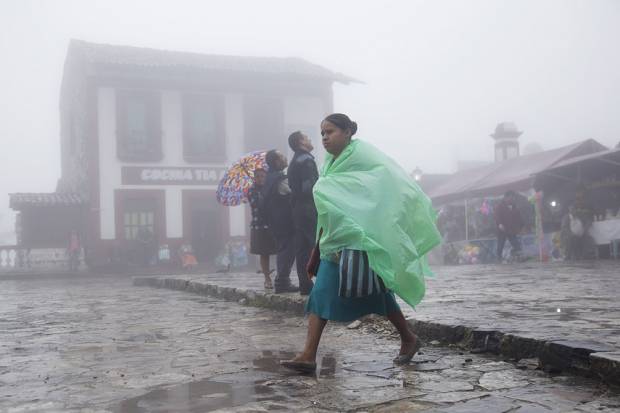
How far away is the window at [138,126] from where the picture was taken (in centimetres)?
2400

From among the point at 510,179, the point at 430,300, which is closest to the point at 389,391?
the point at 430,300

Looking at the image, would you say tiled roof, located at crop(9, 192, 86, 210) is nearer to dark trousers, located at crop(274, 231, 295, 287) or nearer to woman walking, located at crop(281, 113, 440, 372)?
dark trousers, located at crop(274, 231, 295, 287)

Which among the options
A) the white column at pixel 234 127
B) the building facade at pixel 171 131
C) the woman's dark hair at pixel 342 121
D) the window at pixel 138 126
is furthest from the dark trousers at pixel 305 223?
the white column at pixel 234 127

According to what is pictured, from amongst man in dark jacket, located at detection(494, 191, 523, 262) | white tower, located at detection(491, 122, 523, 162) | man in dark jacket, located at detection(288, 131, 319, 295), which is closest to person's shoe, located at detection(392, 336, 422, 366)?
man in dark jacket, located at detection(288, 131, 319, 295)

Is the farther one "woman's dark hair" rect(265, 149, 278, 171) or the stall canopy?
the stall canopy

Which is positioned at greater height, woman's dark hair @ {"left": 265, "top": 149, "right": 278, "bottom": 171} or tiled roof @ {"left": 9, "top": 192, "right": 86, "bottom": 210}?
tiled roof @ {"left": 9, "top": 192, "right": 86, "bottom": 210}

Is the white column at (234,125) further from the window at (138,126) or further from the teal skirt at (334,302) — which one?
the teal skirt at (334,302)

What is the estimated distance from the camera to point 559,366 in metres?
3.35

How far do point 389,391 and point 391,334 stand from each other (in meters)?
1.88

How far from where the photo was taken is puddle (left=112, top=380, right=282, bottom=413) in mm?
2873

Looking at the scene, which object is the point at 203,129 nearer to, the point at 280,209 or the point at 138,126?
the point at 138,126

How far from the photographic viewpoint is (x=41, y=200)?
2338cm

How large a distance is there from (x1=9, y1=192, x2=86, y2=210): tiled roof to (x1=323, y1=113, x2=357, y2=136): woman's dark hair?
21.3m

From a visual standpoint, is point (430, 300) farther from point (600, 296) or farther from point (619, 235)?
point (619, 235)
